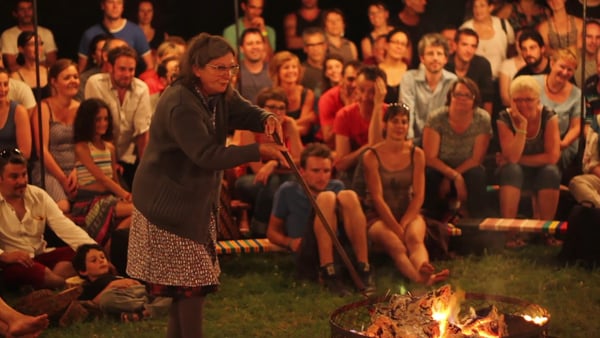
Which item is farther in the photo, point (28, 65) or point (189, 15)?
point (189, 15)

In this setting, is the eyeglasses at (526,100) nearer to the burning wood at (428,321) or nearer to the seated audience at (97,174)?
the seated audience at (97,174)

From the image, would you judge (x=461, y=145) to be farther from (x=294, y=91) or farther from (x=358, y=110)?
(x=294, y=91)

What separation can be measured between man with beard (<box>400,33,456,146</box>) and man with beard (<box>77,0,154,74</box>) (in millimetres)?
2219

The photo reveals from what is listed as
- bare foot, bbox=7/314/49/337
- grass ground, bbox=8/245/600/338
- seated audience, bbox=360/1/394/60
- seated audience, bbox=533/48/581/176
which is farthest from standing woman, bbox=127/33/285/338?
seated audience, bbox=360/1/394/60

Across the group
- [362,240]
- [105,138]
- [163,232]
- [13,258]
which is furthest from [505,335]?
[105,138]

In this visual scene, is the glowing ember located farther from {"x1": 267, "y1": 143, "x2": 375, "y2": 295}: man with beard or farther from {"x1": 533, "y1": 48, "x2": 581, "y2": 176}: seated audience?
{"x1": 533, "y1": 48, "x2": 581, "y2": 176}: seated audience

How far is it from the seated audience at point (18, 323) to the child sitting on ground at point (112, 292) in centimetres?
69

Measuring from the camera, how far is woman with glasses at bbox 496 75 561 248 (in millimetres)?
9188

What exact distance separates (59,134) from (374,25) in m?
3.11

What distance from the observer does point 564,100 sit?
9.25m

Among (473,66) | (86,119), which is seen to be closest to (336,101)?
(473,66)

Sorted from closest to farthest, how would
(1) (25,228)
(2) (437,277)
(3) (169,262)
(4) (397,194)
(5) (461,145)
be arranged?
(3) (169,262) < (1) (25,228) < (2) (437,277) < (4) (397,194) < (5) (461,145)

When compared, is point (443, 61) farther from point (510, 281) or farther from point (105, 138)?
point (105, 138)

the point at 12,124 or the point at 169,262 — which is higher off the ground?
the point at 12,124
